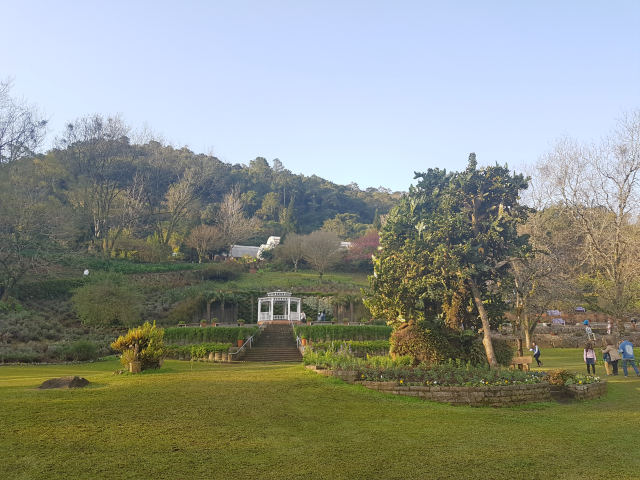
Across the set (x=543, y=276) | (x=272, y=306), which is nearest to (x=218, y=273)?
(x=272, y=306)

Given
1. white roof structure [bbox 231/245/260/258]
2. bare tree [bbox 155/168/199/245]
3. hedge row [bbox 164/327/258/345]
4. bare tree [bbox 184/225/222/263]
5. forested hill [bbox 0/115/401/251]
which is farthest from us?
white roof structure [bbox 231/245/260/258]

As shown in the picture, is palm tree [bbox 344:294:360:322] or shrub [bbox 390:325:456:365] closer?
shrub [bbox 390:325:456:365]

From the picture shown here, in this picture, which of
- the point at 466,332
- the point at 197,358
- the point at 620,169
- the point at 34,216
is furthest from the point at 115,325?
the point at 620,169

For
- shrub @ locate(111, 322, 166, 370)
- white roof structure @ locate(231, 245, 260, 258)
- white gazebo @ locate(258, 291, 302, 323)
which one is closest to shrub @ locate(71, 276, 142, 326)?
white gazebo @ locate(258, 291, 302, 323)

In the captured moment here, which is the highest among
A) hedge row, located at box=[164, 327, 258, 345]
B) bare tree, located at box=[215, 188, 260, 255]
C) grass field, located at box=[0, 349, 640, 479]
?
bare tree, located at box=[215, 188, 260, 255]

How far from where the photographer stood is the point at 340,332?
25016 millimetres

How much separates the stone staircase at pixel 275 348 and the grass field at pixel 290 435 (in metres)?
10.9

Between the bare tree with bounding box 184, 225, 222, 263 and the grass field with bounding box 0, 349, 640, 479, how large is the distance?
38.1 m

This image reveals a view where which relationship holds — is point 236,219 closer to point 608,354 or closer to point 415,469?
point 608,354

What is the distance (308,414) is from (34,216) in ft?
101

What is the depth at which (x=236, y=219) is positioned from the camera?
172 ft

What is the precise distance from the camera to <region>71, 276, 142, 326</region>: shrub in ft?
85.0

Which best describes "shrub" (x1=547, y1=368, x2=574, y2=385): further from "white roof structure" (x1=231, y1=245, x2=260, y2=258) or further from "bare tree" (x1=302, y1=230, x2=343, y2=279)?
"white roof structure" (x1=231, y1=245, x2=260, y2=258)

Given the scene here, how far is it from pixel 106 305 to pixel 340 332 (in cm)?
1363
